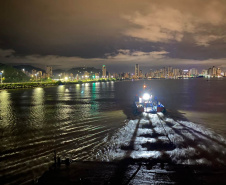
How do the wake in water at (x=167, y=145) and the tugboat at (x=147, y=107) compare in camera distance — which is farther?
the tugboat at (x=147, y=107)

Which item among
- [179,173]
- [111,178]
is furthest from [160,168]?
[111,178]

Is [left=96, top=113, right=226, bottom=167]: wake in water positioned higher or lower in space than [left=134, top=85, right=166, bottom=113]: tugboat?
lower

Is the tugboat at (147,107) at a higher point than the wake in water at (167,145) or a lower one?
higher

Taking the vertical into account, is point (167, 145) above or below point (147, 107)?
below

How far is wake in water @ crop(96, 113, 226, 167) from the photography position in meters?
10.7

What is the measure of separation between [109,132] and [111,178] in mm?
7496

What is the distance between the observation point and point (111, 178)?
859 centimetres

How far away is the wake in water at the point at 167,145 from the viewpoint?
1066 cm

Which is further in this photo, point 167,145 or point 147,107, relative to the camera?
point 147,107

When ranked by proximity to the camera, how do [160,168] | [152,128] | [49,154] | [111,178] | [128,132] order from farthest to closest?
[152,128] → [128,132] → [49,154] → [160,168] → [111,178]

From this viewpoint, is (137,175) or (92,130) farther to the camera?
(92,130)

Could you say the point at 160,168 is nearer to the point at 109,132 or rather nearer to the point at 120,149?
the point at 120,149

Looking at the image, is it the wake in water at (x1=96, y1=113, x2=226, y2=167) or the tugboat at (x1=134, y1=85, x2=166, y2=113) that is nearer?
the wake in water at (x1=96, y1=113, x2=226, y2=167)

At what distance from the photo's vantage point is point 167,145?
Result: 1273cm
